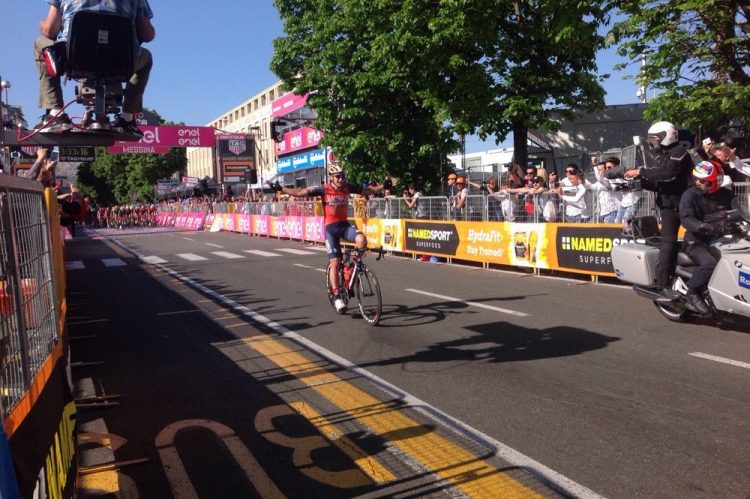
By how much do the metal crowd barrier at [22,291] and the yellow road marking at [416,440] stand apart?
2.20 m

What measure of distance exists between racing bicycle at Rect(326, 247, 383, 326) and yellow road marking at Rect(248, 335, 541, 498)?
2.12 metres

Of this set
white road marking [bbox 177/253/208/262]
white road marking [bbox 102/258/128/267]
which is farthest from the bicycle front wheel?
white road marking [bbox 102/258/128/267]

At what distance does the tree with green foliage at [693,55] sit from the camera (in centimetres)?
1433

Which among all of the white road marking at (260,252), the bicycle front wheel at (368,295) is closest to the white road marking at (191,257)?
the white road marking at (260,252)

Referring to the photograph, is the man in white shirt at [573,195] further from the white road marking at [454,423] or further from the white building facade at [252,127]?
the white building facade at [252,127]

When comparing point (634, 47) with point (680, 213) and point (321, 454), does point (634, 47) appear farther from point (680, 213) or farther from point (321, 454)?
point (321, 454)

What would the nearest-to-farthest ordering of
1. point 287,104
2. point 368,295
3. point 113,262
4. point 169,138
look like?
point 368,295, point 113,262, point 169,138, point 287,104

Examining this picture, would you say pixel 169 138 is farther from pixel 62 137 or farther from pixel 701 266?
pixel 701 266

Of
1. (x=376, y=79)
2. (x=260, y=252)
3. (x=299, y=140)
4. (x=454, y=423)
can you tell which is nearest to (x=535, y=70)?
(x=376, y=79)

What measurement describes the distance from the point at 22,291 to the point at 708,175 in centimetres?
672

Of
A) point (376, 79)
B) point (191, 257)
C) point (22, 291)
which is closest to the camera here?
point (22, 291)

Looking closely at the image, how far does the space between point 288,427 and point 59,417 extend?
1.77m

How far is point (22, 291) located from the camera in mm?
2965

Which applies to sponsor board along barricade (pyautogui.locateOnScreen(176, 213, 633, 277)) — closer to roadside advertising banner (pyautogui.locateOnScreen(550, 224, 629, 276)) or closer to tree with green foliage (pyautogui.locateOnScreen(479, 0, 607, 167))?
→ roadside advertising banner (pyautogui.locateOnScreen(550, 224, 629, 276))
